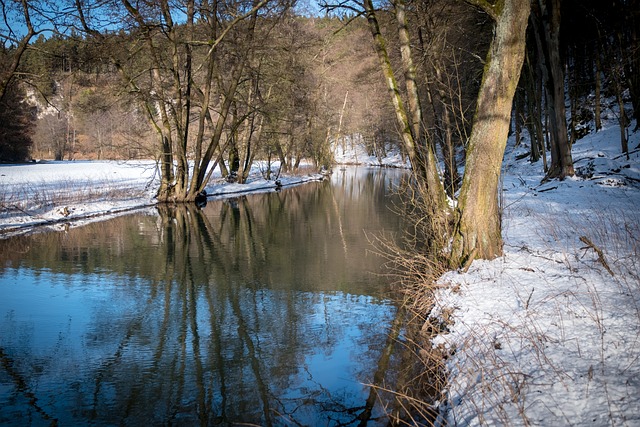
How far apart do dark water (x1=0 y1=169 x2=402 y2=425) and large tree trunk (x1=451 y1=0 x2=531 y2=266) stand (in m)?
1.56

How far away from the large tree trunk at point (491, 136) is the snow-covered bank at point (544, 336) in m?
0.36

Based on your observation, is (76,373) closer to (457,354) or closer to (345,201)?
(457,354)

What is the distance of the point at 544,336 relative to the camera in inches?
155

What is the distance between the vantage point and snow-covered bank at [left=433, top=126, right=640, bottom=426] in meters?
3.05

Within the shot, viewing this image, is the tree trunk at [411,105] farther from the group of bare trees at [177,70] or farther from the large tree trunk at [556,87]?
the large tree trunk at [556,87]

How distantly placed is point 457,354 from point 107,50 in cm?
1569

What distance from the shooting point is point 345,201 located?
2103cm

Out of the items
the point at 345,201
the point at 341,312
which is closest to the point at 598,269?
the point at 341,312

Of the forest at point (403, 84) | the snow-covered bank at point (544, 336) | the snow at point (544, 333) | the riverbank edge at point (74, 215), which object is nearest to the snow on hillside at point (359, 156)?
the forest at point (403, 84)

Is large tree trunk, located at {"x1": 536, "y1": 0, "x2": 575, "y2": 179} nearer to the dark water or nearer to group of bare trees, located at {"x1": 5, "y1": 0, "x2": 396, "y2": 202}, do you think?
group of bare trees, located at {"x1": 5, "y1": 0, "x2": 396, "y2": 202}

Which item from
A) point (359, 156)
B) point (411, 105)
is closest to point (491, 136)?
point (411, 105)

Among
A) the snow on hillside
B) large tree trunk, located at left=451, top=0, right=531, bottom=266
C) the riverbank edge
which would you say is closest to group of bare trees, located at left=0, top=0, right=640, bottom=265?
large tree trunk, located at left=451, top=0, right=531, bottom=266

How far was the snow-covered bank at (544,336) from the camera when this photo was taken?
10.00 ft

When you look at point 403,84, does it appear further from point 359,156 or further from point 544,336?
point 359,156
